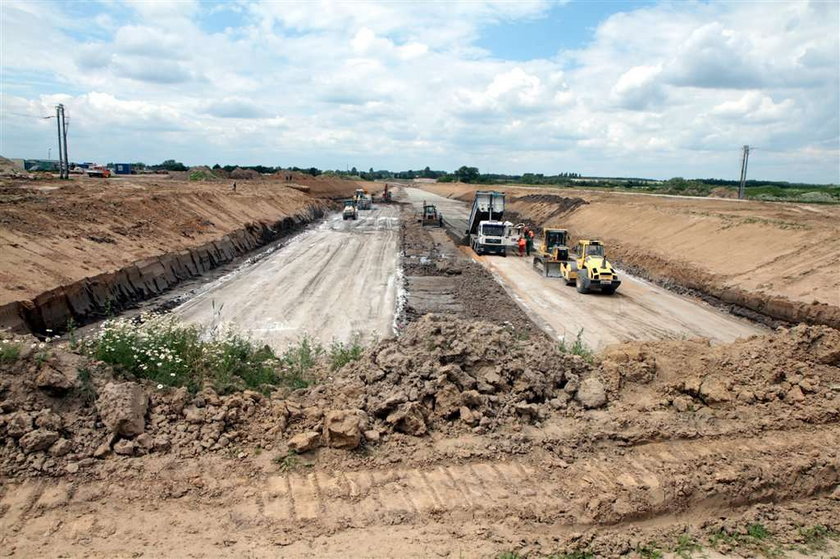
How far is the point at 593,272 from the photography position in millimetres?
21422

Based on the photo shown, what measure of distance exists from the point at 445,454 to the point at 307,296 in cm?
1397

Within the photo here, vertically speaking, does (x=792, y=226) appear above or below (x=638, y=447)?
above

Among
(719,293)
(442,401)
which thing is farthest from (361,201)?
(442,401)

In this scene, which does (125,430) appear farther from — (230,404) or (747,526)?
(747,526)

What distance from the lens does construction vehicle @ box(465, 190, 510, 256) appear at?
99.5ft

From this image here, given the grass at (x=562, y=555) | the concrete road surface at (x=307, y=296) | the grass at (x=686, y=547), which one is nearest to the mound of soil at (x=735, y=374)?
the grass at (x=686, y=547)

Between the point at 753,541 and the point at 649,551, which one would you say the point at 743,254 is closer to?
the point at 753,541

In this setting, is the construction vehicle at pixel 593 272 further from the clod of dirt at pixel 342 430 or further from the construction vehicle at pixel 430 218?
the construction vehicle at pixel 430 218

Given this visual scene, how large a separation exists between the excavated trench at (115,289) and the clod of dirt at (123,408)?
5.53m

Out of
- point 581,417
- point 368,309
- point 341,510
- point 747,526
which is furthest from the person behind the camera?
point 368,309

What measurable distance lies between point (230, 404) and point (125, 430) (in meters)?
1.30

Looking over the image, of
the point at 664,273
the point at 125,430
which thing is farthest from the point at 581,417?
the point at 664,273

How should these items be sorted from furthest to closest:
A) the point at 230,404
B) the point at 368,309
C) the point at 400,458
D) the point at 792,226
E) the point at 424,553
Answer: the point at 792,226, the point at 368,309, the point at 230,404, the point at 400,458, the point at 424,553

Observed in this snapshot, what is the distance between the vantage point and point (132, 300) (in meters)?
19.3
